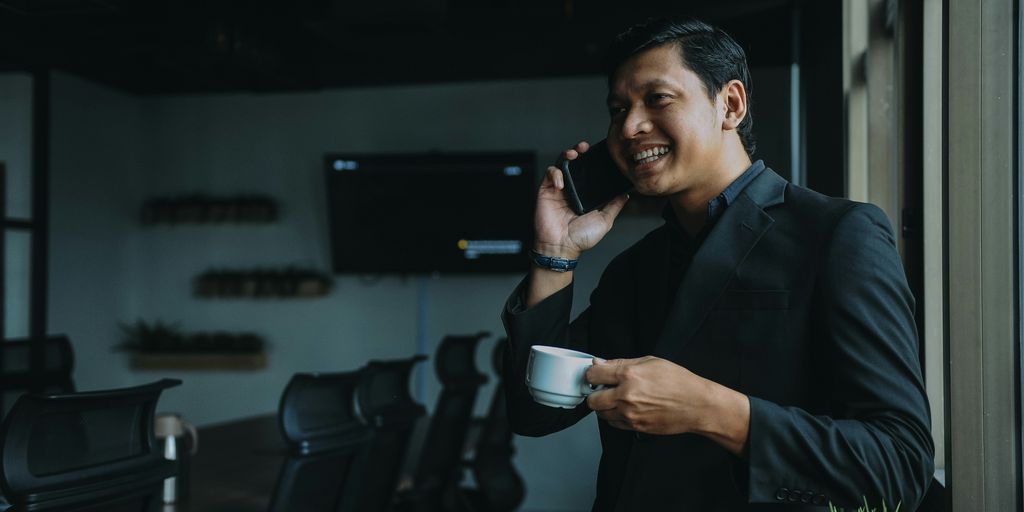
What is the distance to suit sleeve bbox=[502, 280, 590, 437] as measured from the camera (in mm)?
1291

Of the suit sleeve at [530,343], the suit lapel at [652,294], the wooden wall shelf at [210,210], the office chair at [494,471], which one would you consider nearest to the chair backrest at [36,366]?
the office chair at [494,471]

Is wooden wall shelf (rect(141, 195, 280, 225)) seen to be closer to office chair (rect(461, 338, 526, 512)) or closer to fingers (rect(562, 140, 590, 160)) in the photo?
office chair (rect(461, 338, 526, 512))

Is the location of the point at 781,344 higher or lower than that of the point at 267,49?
lower

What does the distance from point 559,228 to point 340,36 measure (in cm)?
450

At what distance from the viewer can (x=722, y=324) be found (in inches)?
43.9

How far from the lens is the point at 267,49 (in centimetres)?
501

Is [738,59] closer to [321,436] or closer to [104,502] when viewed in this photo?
[104,502]

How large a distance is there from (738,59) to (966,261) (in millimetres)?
608

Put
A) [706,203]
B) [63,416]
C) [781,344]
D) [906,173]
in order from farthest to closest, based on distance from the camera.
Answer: [906,173], [63,416], [706,203], [781,344]

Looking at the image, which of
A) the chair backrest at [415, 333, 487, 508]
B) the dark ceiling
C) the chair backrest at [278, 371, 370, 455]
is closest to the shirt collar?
the chair backrest at [278, 371, 370, 455]

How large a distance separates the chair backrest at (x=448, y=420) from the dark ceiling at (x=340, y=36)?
1.66 m

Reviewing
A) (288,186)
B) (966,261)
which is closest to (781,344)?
(966,261)

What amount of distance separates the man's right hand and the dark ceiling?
312cm

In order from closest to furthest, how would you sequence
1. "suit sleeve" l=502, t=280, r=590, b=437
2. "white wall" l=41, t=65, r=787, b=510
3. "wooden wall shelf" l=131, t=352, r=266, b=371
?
"suit sleeve" l=502, t=280, r=590, b=437
"white wall" l=41, t=65, r=787, b=510
"wooden wall shelf" l=131, t=352, r=266, b=371
